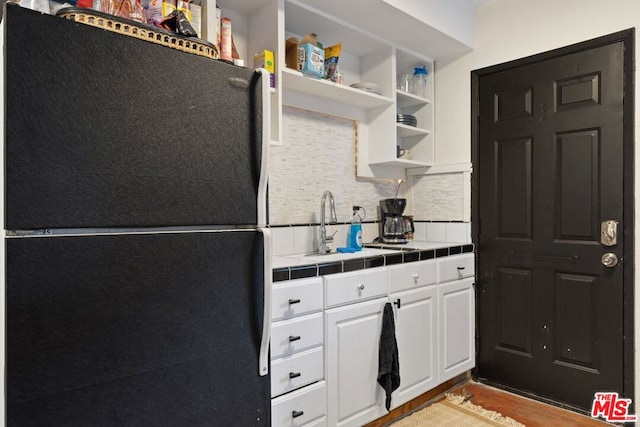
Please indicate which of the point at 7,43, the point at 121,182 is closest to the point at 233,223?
the point at 121,182

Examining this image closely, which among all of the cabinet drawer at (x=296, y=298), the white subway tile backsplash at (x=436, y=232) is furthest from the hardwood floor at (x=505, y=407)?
the white subway tile backsplash at (x=436, y=232)

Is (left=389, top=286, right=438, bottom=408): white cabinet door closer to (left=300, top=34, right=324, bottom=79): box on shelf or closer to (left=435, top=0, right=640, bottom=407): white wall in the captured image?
(left=435, top=0, right=640, bottom=407): white wall

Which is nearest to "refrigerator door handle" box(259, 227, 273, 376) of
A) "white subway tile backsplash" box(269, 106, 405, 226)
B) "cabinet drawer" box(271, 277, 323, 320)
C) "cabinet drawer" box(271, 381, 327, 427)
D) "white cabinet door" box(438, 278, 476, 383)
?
"cabinet drawer" box(271, 277, 323, 320)

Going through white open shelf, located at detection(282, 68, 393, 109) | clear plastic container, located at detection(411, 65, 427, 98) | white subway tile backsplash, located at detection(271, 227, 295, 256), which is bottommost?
white subway tile backsplash, located at detection(271, 227, 295, 256)

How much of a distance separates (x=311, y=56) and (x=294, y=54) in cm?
9

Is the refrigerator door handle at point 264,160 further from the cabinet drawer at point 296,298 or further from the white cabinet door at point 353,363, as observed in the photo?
the white cabinet door at point 353,363

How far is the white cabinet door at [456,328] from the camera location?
8.18 feet

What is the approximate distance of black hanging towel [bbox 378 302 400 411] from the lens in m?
2.06

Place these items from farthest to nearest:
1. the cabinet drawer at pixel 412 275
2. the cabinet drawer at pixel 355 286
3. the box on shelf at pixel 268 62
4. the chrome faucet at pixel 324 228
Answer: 1. the chrome faucet at pixel 324 228
2. the cabinet drawer at pixel 412 275
3. the box on shelf at pixel 268 62
4. the cabinet drawer at pixel 355 286

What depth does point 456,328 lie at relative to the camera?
8.53 feet

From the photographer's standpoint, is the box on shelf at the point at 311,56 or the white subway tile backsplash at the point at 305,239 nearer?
the box on shelf at the point at 311,56

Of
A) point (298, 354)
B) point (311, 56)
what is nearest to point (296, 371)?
point (298, 354)

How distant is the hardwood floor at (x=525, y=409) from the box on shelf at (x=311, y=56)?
2.11 meters

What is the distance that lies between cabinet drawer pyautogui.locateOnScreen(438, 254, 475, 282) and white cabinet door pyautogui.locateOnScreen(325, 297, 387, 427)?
556 mm
